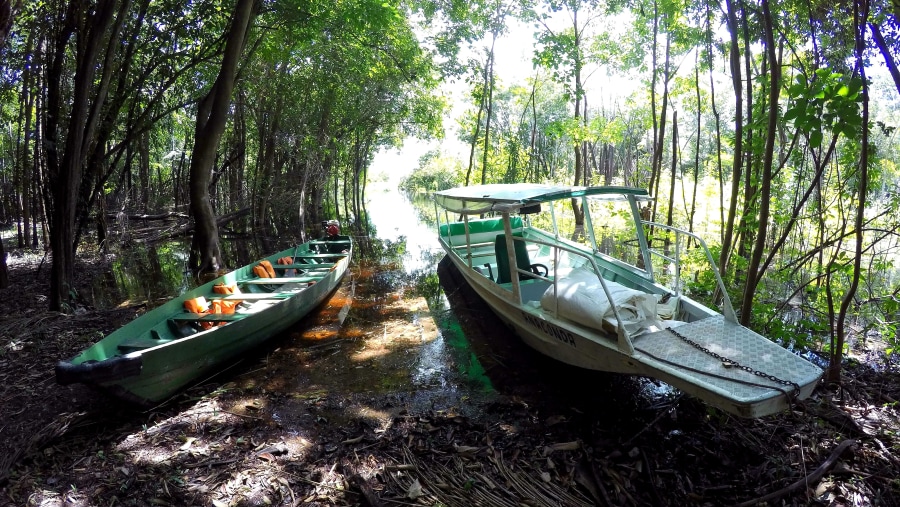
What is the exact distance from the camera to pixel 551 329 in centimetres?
546

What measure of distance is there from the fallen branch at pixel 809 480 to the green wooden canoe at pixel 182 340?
16.2ft

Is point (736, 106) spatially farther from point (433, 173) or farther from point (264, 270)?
point (433, 173)

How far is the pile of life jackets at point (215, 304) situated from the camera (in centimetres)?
648

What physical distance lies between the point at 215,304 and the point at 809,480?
683 cm

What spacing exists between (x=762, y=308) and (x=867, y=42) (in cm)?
343

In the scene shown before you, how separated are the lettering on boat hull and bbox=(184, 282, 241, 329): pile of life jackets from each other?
377 centimetres

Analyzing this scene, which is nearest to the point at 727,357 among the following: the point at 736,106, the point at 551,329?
the point at 551,329

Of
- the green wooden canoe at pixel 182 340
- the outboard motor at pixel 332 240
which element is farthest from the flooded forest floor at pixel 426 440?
the outboard motor at pixel 332 240

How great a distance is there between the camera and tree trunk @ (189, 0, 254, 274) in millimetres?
9638

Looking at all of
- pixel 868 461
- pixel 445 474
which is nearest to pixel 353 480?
pixel 445 474

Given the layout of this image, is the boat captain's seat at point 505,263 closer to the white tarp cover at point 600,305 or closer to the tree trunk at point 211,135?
the white tarp cover at point 600,305

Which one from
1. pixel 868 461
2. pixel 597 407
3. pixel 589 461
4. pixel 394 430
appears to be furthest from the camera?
pixel 597 407

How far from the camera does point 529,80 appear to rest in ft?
71.3

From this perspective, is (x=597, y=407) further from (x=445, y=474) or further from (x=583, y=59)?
(x=583, y=59)
